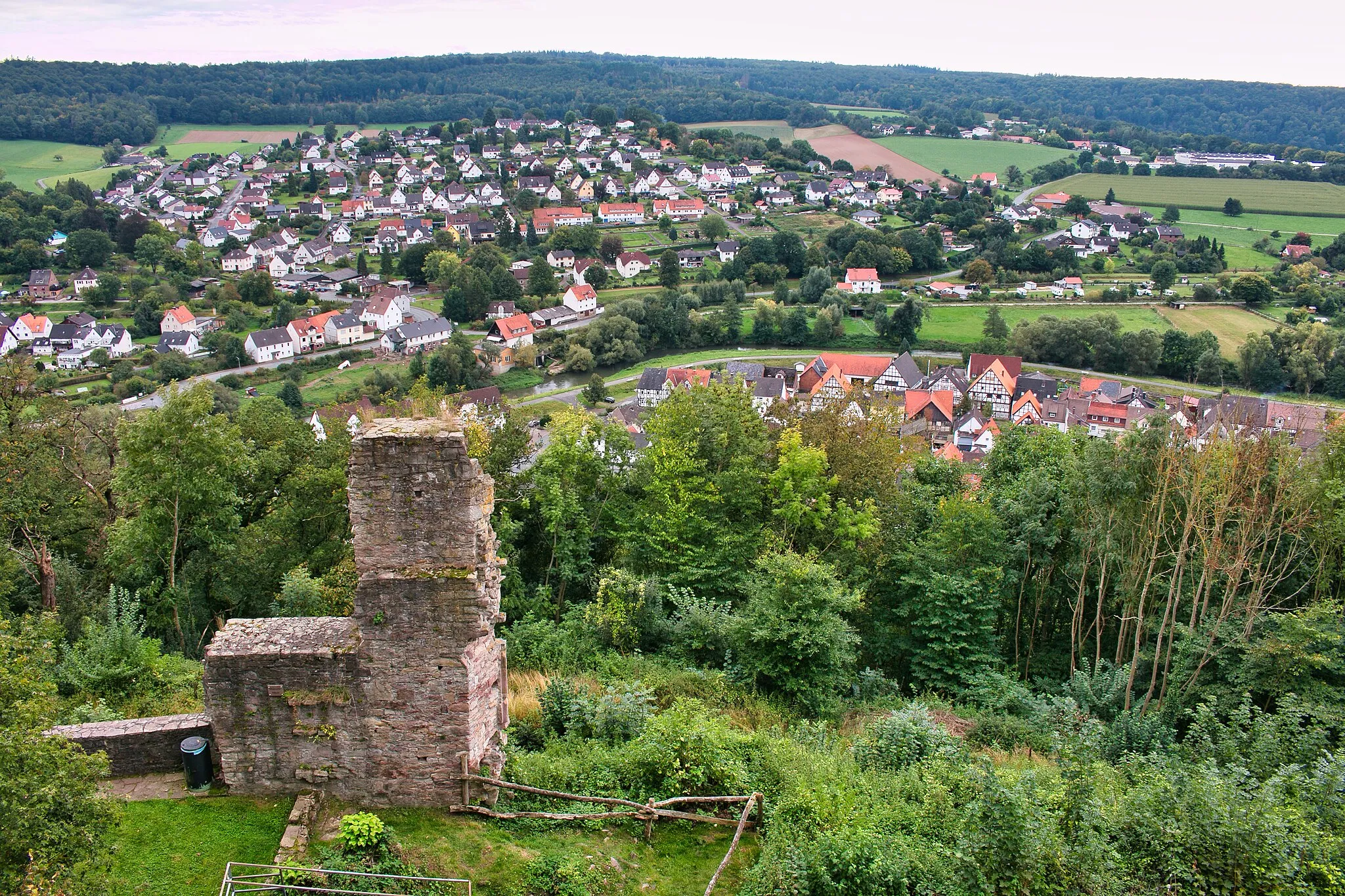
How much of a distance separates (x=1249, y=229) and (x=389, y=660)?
139 meters

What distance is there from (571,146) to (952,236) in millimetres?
86118

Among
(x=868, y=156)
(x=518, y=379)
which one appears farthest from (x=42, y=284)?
(x=868, y=156)

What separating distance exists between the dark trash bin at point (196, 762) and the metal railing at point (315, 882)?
1.59m

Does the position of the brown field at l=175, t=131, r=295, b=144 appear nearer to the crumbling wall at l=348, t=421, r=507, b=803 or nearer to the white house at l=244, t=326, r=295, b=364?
the white house at l=244, t=326, r=295, b=364

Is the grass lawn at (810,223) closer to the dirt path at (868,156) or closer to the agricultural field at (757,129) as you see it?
the dirt path at (868,156)

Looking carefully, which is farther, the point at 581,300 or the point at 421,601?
the point at 581,300

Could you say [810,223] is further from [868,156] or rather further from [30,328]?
[30,328]

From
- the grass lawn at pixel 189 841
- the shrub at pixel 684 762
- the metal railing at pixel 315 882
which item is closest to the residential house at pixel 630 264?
the shrub at pixel 684 762

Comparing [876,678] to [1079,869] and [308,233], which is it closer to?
[1079,869]

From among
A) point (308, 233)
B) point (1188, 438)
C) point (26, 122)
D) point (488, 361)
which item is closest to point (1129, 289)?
point (488, 361)

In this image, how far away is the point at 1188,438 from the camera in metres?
17.2

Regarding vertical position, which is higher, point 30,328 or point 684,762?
point 684,762

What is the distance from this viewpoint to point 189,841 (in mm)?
9031

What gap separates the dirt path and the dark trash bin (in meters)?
145
